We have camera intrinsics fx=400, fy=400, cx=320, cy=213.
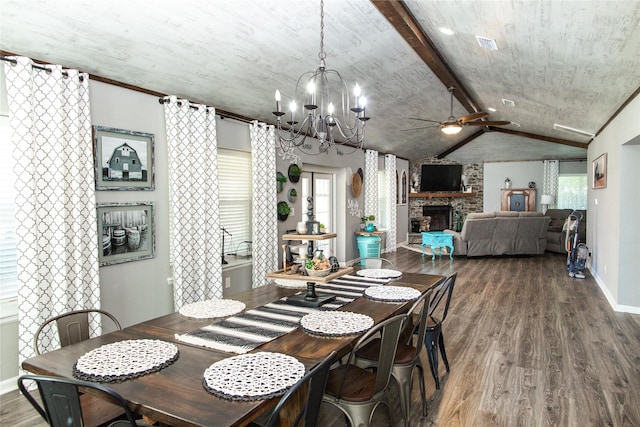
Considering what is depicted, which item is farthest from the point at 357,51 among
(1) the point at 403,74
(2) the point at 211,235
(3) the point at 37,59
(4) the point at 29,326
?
(4) the point at 29,326

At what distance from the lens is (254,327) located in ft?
6.54

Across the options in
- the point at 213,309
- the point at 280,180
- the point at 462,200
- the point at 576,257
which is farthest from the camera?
the point at 462,200

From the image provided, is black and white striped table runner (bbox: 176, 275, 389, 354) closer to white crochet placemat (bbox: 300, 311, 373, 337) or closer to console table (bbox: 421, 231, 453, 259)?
white crochet placemat (bbox: 300, 311, 373, 337)

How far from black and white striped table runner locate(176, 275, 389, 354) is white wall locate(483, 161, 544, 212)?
10110 millimetres

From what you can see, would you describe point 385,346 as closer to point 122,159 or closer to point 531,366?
point 531,366

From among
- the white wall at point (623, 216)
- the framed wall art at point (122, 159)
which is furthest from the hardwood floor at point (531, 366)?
the framed wall art at point (122, 159)

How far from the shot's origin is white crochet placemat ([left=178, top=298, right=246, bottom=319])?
2.18 m

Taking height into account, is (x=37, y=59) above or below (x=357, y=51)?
below

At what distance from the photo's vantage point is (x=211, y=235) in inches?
164

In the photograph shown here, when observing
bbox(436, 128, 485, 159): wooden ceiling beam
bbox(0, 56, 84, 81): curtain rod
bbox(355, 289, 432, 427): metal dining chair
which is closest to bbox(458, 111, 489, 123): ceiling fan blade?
bbox(355, 289, 432, 427): metal dining chair

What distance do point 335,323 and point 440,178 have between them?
33.9ft

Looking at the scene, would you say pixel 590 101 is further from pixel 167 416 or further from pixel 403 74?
pixel 167 416

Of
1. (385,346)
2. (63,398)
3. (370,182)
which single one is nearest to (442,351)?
(385,346)

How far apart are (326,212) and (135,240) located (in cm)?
417
